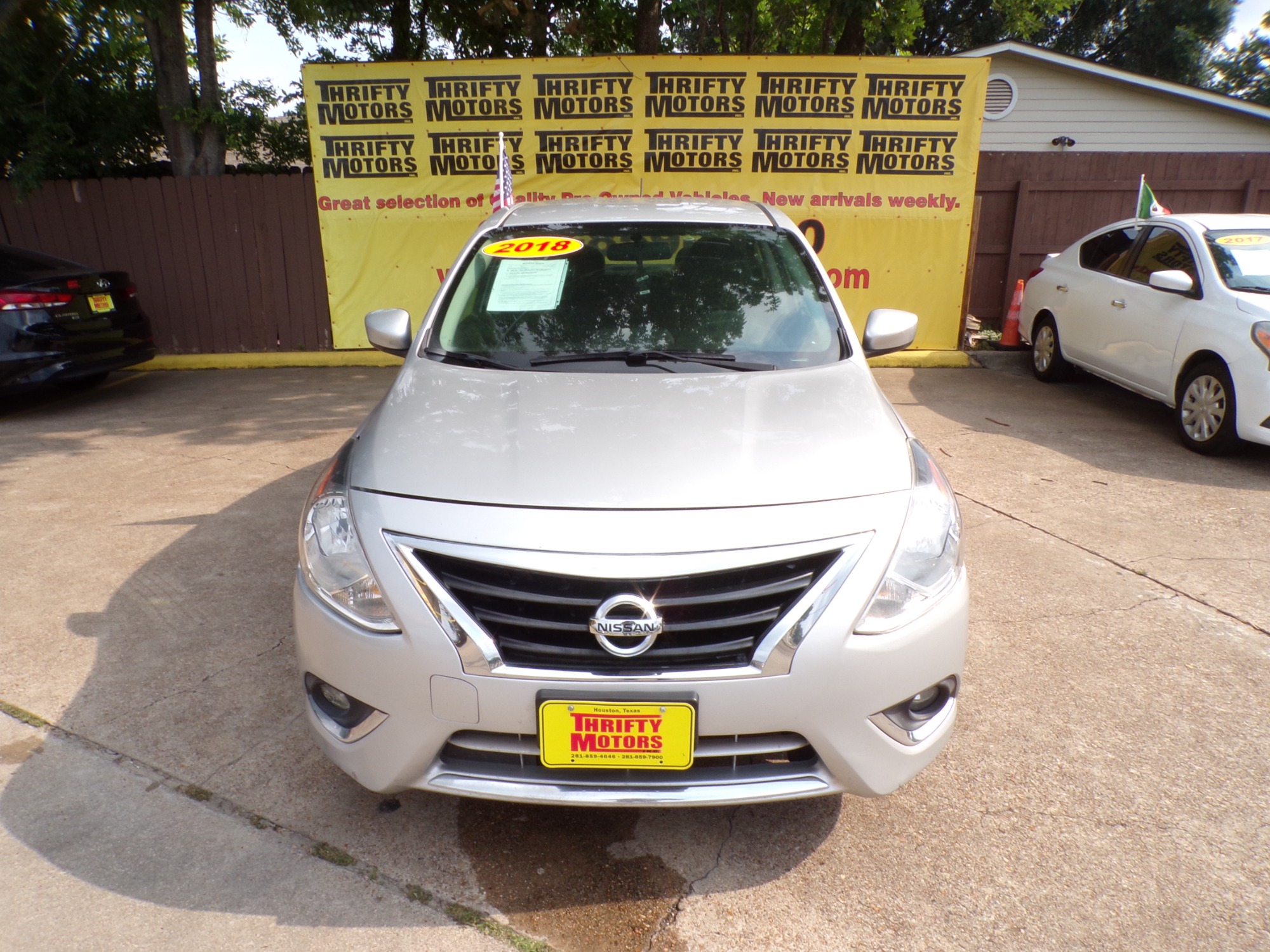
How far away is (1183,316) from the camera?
6133mm

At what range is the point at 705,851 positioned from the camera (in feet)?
7.91

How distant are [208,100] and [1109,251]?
8903mm

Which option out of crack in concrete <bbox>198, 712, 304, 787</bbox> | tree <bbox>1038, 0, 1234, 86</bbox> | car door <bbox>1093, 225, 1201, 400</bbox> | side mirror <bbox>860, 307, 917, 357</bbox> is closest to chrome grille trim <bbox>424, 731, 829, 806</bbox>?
crack in concrete <bbox>198, 712, 304, 787</bbox>

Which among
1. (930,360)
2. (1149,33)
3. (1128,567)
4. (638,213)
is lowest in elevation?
(1128,567)

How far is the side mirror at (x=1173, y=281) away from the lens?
6.08 m

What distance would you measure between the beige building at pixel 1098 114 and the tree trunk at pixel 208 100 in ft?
42.1

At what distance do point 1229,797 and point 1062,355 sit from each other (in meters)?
5.85

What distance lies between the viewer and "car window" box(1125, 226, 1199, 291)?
20.8 ft

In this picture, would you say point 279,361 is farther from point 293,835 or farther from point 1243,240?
point 1243,240

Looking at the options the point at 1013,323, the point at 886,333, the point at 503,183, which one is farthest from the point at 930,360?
the point at 886,333

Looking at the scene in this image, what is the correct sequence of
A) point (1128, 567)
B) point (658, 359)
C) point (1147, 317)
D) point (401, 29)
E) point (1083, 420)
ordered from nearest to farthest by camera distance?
point (658, 359)
point (1128, 567)
point (1147, 317)
point (1083, 420)
point (401, 29)

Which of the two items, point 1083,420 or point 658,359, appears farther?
point 1083,420

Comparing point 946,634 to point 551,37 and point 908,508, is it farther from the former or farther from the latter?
point 551,37

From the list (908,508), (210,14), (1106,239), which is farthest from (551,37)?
(908,508)
